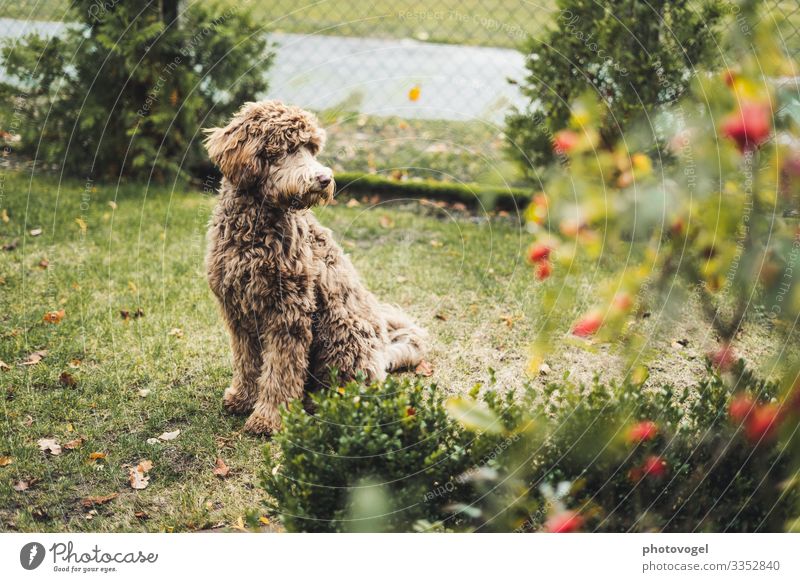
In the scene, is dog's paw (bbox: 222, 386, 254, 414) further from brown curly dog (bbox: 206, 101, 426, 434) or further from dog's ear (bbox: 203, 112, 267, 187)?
dog's ear (bbox: 203, 112, 267, 187)

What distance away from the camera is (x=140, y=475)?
140 inches

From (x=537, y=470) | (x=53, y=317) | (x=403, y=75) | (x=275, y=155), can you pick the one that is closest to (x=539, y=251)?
(x=537, y=470)

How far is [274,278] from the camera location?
367 centimetres

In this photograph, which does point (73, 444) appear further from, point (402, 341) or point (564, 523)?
point (564, 523)

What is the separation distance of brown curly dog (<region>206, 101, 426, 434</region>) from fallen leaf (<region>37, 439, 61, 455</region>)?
2.93 feet

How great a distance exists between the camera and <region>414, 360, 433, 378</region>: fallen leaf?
181 inches

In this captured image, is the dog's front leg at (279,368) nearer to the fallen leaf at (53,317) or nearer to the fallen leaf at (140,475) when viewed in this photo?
the fallen leaf at (140,475)

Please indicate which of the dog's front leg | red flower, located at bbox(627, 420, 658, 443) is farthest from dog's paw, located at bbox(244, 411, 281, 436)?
red flower, located at bbox(627, 420, 658, 443)

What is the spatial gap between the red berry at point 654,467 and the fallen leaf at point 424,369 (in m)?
1.96

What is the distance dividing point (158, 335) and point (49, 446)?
1.32m

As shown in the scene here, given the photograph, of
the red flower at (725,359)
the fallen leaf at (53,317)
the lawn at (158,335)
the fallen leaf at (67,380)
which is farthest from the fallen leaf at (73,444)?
the red flower at (725,359)

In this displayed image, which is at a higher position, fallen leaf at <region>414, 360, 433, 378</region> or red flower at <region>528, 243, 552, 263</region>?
red flower at <region>528, 243, 552, 263</region>

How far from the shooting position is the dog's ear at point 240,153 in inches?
135
